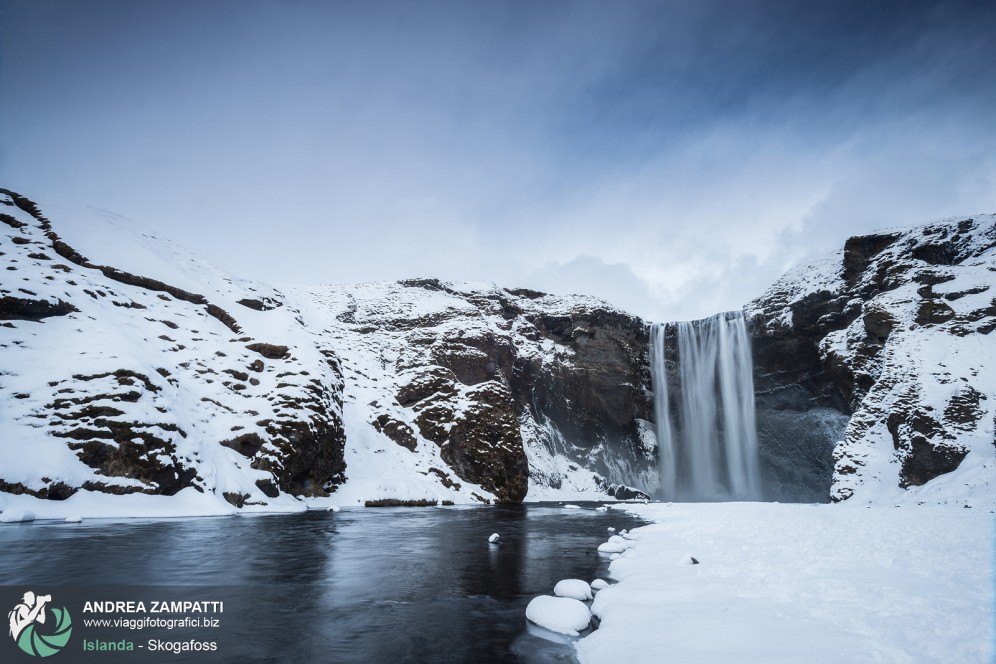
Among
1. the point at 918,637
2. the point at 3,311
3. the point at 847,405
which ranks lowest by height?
the point at 918,637

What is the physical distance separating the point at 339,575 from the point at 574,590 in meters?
6.00

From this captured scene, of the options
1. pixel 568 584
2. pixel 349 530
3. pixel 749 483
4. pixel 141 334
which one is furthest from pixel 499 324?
pixel 568 584

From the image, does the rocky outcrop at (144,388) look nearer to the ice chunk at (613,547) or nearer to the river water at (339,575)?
the river water at (339,575)

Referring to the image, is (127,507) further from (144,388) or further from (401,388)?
(401,388)

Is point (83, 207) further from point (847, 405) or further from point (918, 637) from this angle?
point (847, 405)

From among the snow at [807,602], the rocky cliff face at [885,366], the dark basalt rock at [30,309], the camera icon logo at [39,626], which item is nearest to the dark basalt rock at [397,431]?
the dark basalt rock at [30,309]

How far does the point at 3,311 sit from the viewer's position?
23.4 m

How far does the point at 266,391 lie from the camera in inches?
1242

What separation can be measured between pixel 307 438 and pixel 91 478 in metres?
11.6

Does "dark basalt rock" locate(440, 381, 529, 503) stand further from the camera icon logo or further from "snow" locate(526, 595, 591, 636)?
the camera icon logo

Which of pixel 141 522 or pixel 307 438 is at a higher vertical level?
pixel 307 438

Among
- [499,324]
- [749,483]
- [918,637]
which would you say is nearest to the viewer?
[918,637]

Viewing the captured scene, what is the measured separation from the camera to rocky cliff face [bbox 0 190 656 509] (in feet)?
71.9

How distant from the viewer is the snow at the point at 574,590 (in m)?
8.33
